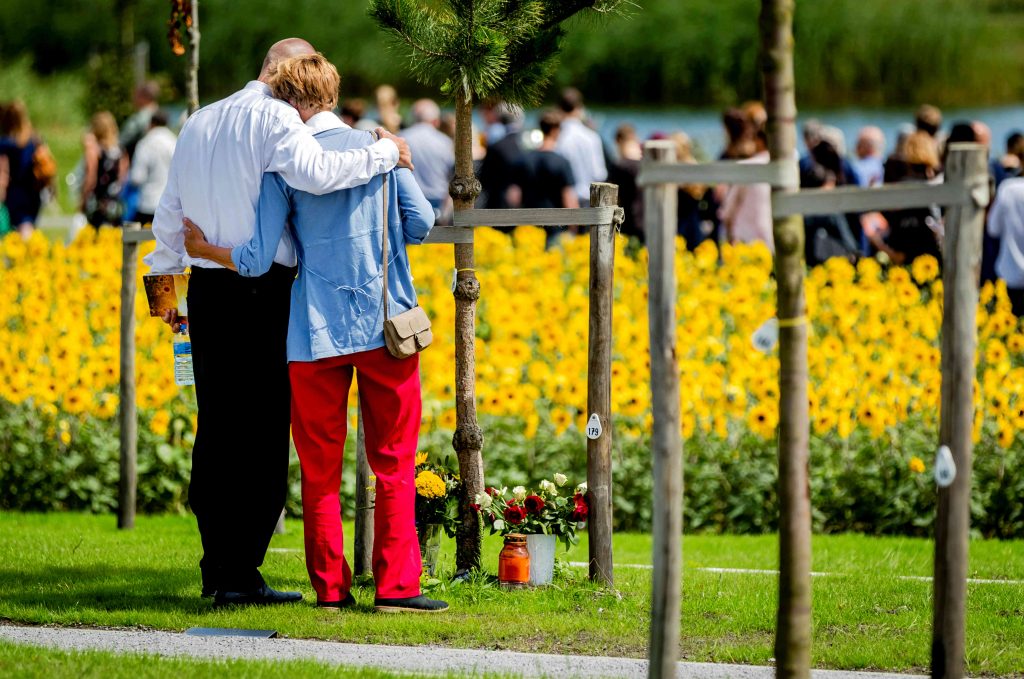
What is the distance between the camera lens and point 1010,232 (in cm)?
1026

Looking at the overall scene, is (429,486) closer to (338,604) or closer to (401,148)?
(338,604)

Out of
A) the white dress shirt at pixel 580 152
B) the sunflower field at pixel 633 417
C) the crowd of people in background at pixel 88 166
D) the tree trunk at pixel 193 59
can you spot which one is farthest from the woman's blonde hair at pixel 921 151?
the tree trunk at pixel 193 59

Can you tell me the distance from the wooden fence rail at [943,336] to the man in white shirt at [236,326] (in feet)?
4.69

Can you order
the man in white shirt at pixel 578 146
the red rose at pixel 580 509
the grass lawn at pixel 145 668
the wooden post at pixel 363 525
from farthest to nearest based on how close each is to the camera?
the man in white shirt at pixel 578 146
the wooden post at pixel 363 525
the red rose at pixel 580 509
the grass lawn at pixel 145 668

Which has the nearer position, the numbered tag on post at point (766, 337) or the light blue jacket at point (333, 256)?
the numbered tag on post at point (766, 337)

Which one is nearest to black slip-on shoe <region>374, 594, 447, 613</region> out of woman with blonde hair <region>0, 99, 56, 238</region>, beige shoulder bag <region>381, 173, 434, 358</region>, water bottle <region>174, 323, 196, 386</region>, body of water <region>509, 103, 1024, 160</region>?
beige shoulder bag <region>381, 173, 434, 358</region>

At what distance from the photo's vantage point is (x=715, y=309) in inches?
366

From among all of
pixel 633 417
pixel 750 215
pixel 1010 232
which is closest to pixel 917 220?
pixel 750 215

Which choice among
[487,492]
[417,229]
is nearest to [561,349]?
[487,492]

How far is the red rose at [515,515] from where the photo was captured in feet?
18.7

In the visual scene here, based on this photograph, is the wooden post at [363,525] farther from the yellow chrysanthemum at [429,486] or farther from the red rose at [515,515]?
the red rose at [515,515]

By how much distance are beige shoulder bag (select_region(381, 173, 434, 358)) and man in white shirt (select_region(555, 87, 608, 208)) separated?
8796 millimetres

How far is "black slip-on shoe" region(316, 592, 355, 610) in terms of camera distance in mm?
5398

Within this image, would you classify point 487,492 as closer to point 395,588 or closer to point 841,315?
point 395,588
